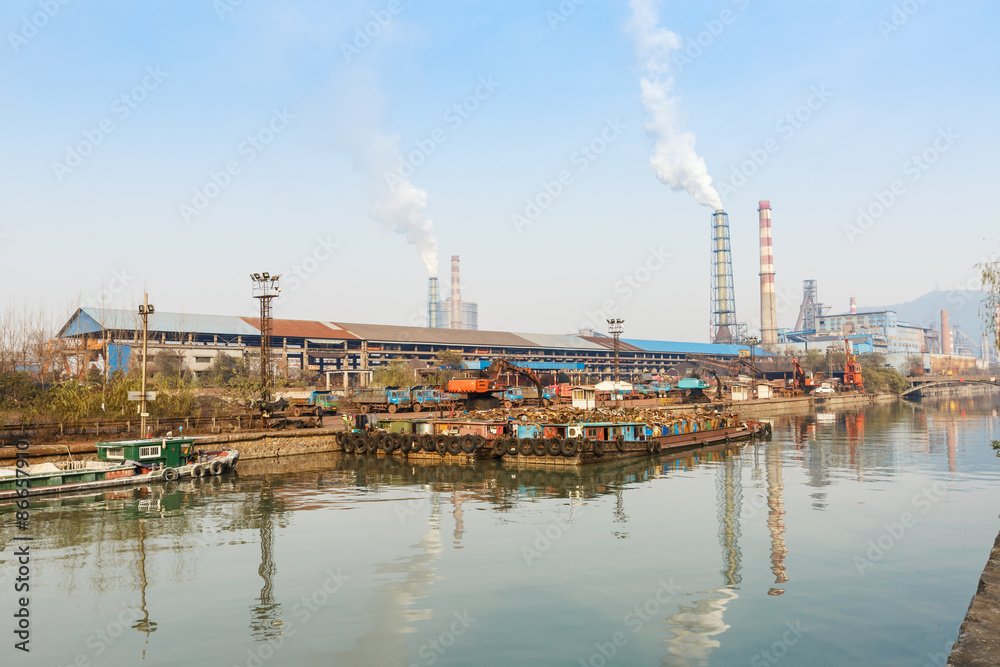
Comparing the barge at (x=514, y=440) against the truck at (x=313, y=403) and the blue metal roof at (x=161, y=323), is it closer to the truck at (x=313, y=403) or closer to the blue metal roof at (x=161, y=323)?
the truck at (x=313, y=403)

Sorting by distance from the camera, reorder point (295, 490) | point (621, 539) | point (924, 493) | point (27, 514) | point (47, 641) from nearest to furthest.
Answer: point (47, 641) < point (621, 539) < point (27, 514) < point (924, 493) < point (295, 490)

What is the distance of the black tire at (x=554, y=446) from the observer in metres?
42.5

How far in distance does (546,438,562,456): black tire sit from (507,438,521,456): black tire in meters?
1.97

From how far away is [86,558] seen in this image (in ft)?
68.7

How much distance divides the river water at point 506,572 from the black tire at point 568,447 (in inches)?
247

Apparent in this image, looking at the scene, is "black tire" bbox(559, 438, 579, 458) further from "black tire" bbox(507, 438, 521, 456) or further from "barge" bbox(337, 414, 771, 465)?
"black tire" bbox(507, 438, 521, 456)

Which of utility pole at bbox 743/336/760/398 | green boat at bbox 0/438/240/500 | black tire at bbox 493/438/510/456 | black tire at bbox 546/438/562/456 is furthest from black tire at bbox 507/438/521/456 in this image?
utility pole at bbox 743/336/760/398

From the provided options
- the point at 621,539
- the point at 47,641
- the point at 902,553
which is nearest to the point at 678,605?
the point at 621,539

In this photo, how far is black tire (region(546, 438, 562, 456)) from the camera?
1675 inches

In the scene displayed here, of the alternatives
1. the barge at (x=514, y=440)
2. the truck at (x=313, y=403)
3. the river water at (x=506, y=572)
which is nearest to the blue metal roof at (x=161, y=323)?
the truck at (x=313, y=403)

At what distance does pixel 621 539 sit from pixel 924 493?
17693 mm

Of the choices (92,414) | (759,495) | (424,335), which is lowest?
(759,495)

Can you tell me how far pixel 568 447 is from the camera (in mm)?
42469

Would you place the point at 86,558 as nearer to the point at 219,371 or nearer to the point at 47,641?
the point at 47,641
